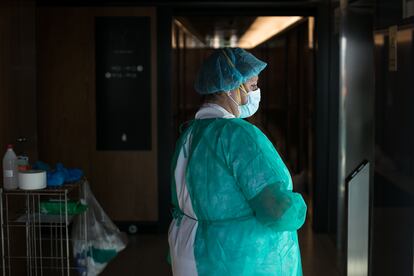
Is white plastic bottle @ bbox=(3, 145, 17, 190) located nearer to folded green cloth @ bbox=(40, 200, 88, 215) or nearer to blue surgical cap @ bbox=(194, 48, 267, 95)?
folded green cloth @ bbox=(40, 200, 88, 215)

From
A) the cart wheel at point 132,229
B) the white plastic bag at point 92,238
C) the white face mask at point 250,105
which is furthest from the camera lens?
the cart wheel at point 132,229

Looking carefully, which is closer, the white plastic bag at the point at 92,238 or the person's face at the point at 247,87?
the person's face at the point at 247,87

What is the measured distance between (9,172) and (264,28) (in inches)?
245

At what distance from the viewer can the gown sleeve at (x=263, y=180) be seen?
1.97 meters

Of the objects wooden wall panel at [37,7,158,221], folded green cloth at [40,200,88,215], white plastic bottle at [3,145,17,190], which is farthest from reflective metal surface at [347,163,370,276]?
wooden wall panel at [37,7,158,221]

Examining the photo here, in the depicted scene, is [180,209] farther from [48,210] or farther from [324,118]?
[324,118]

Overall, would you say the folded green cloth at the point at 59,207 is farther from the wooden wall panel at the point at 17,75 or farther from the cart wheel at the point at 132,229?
the cart wheel at the point at 132,229

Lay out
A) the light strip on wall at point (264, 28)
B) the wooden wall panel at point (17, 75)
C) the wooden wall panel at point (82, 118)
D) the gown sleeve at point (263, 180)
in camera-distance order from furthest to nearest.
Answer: the light strip on wall at point (264, 28) → the wooden wall panel at point (82, 118) → the wooden wall panel at point (17, 75) → the gown sleeve at point (263, 180)

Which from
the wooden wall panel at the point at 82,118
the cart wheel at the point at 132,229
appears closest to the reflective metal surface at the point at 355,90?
the wooden wall panel at the point at 82,118

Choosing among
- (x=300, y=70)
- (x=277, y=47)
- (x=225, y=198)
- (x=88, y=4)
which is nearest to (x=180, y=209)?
(x=225, y=198)

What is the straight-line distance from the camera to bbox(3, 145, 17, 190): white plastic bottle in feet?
11.1

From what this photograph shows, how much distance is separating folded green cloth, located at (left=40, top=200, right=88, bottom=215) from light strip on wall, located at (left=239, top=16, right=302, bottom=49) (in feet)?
9.96

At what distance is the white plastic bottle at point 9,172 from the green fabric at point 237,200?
1.57 metres

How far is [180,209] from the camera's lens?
7.41ft
